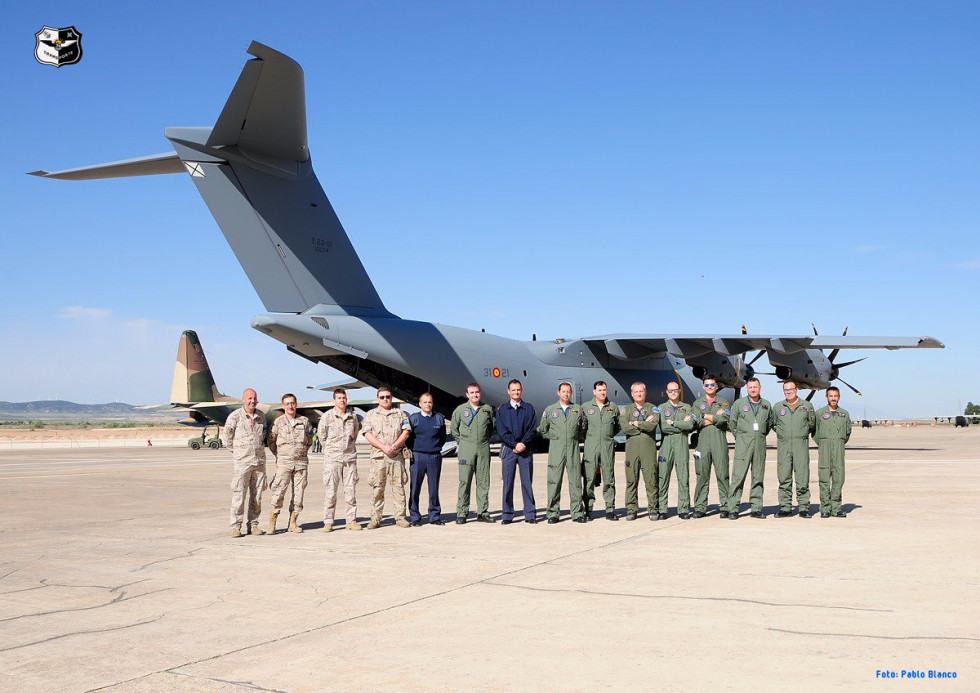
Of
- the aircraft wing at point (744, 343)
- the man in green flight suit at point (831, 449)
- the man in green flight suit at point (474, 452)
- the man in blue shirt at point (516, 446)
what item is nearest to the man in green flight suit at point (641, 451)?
the man in blue shirt at point (516, 446)

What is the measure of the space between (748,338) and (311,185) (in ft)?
41.9

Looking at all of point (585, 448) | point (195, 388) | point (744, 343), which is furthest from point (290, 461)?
point (195, 388)

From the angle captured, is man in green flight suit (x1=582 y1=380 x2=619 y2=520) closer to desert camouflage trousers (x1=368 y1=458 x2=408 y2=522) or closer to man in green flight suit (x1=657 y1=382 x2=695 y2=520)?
man in green flight suit (x1=657 y1=382 x2=695 y2=520)

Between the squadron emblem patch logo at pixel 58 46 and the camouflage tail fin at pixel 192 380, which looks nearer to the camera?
the squadron emblem patch logo at pixel 58 46

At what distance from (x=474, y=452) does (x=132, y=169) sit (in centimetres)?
848

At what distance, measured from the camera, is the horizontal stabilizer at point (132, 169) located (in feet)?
45.6

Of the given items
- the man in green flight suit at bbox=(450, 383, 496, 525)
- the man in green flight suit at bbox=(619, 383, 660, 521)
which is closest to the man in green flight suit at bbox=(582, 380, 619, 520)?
the man in green flight suit at bbox=(619, 383, 660, 521)

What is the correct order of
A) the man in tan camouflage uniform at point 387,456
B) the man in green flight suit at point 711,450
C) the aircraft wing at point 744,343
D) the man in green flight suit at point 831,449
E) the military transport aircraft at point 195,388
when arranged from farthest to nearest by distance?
1. the military transport aircraft at point 195,388
2. the aircraft wing at point 744,343
3. the man in green flight suit at point 711,450
4. the man in green flight suit at point 831,449
5. the man in tan camouflage uniform at point 387,456

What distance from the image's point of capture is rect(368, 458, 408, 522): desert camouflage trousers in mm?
9742

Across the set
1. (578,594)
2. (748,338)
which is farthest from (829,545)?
(748,338)

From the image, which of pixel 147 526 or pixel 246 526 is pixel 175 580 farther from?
pixel 147 526

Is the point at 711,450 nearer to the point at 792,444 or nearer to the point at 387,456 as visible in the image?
the point at 792,444

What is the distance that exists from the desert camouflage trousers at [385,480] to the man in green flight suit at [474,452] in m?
0.74

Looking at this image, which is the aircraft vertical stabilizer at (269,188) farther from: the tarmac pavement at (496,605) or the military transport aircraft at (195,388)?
the military transport aircraft at (195,388)
